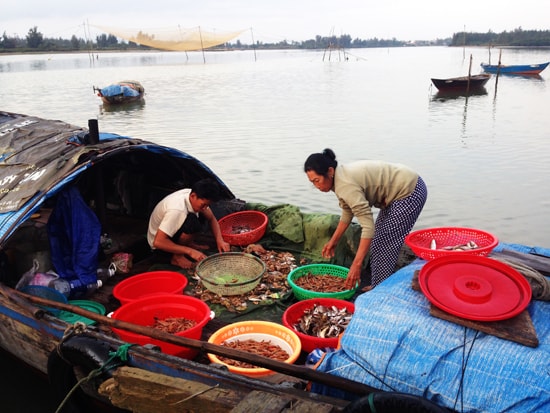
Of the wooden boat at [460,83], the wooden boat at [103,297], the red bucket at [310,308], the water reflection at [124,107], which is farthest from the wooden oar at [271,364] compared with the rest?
the wooden boat at [460,83]

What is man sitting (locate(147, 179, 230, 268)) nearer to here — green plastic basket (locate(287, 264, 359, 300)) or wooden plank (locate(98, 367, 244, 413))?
green plastic basket (locate(287, 264, 359, 300))

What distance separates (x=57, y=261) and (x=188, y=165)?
1897 millimetres

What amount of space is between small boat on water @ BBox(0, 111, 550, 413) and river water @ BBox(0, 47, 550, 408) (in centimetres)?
466

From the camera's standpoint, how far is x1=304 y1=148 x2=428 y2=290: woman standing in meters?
3.19

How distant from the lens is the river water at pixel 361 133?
27.4 ft

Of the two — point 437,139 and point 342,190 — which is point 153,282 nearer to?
point 342,190

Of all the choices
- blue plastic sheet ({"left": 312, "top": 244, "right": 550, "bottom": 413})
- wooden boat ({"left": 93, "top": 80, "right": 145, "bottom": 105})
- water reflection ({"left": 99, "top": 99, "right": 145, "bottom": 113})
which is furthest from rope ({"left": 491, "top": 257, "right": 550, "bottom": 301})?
wooden boat ({"left": 93, "top": 80, "right": 145, "bottom": 105})

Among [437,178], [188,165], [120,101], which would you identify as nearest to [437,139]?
[437,178]

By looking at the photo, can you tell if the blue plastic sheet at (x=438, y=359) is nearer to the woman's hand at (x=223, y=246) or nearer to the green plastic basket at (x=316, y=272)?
the green plastic basket at (x=316, y=272)

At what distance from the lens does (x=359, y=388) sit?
2164 millimetres

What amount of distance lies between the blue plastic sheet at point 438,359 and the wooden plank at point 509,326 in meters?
0.02

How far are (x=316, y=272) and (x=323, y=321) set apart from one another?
933 millimetres

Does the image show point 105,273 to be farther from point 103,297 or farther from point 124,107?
point 124,107

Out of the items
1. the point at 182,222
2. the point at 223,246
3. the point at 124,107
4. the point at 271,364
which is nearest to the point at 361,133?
the point at 223,246
